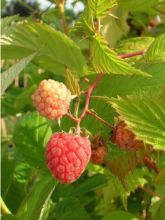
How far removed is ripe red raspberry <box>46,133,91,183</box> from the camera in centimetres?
67

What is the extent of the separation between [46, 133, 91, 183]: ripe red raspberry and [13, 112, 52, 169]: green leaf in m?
0.39

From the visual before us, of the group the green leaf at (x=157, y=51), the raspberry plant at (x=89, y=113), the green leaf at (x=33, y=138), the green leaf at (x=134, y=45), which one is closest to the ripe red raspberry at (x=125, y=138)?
the raspberry plant at (x=89, y=113)

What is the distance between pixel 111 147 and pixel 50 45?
0.64 ft

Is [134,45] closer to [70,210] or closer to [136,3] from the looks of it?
[136,3]

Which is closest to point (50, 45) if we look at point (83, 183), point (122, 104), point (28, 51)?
point (28, 51)

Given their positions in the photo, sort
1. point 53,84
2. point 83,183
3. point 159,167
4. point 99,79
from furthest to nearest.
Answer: point 83,183, point 159,167, point 99,79, point 53,84

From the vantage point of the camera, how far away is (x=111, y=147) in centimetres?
84

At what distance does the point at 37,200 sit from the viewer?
79cm

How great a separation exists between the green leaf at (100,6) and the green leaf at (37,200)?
28cm

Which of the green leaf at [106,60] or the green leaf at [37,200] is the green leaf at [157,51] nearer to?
the green leaf at [106,60]

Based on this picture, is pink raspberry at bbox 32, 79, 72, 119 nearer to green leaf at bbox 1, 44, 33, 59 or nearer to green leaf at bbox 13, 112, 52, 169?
green leaf at bbox 1, 44, 33, 59

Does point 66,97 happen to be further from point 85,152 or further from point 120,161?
point 120,161

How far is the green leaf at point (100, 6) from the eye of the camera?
0.73 m

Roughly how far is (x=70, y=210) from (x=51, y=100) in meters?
0.48
